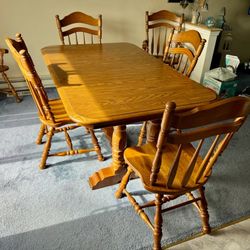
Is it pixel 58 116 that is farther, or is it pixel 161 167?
pixel 58 116

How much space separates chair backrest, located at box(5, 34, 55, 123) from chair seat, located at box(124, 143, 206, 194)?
24.4 inches

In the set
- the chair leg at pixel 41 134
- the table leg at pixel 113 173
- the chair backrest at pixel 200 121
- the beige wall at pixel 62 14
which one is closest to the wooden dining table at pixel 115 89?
the table leg at pixel 113 173

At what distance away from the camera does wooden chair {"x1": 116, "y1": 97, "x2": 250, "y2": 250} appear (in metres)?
0.86

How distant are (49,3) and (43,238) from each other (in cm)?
239

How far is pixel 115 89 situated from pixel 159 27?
213 cm

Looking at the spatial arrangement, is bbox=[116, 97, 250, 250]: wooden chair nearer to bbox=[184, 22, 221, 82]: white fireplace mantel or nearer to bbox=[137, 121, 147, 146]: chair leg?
bbox=[137, 121, 147, 146]: chair leg

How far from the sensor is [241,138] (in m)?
2.28

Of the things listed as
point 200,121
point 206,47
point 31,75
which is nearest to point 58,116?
point 31,75

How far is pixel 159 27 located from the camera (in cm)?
310

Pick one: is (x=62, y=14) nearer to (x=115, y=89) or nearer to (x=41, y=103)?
(x=41, y=103)

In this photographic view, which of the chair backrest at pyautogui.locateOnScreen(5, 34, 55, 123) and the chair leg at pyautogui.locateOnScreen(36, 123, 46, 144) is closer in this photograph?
the chair backrest at pyautogui.locateOnScreen(5, 34, 55, 123)

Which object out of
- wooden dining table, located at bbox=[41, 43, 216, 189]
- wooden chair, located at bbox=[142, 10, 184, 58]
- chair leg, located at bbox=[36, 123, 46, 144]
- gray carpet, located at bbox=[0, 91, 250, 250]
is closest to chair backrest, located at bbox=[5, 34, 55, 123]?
wooden dining table, located at bbox=[41, 43, 216, 189]

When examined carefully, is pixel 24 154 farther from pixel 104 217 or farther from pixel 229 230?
pixel 229 230

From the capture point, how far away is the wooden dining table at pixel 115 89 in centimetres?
109
